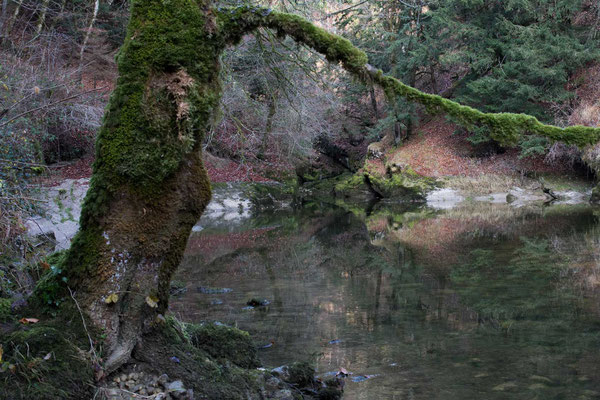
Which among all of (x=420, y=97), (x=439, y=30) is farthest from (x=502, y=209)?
(x=420, y=97)

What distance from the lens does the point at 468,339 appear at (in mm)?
7098

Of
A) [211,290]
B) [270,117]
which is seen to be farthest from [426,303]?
[270,117]

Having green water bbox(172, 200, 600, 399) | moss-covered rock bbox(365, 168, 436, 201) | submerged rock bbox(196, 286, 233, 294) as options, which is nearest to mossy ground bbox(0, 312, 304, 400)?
green water bbox(172, 200, 600, 399)

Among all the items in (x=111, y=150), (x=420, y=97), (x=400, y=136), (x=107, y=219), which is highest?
(x=400, y=136)

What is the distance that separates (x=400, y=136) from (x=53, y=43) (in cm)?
2119

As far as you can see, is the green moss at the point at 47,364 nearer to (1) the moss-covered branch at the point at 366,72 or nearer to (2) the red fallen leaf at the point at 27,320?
(2) the red fallen leaf at the point at 27,320

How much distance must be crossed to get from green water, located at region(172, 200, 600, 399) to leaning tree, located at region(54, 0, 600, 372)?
8.05ft

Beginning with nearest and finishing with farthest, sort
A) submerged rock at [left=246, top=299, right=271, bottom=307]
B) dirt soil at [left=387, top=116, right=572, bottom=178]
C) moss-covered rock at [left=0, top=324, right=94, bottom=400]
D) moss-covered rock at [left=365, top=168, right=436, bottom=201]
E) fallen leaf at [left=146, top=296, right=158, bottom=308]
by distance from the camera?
1. moss-covered rock at [left=0, top=324, right=94, bottom=400]
2. fallen leaf at [left=146, top=296, right=158, bottom=308]
3. submerged rock at [left=246, top=299, right=271, bottom=307]
4. dirt soil at [left=387, top=116, right=572, bottom=178]
5. moss-covered rock at [left=365, top=168, right=436, bottom=201]

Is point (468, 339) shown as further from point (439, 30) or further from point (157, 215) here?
point (439, 30)

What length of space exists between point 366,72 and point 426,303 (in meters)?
5.52

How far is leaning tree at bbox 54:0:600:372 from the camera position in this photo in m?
4.25

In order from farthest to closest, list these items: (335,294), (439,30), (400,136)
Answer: (400,136) < (439,30) < (335,294)

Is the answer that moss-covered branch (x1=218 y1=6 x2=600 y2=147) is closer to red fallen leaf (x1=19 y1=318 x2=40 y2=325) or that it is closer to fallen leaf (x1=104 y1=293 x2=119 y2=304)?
fallen leaf (x1=104 y1=293 x2=119 y2=304)

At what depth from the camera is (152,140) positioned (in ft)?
13.9
